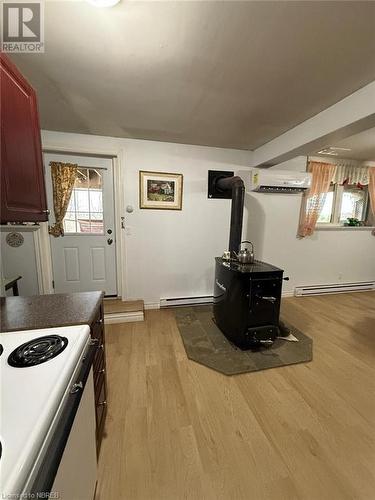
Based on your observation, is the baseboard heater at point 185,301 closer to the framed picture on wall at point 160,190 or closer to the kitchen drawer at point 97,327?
the framed picture on wall at point 160,190

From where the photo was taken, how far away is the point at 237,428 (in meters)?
1.43

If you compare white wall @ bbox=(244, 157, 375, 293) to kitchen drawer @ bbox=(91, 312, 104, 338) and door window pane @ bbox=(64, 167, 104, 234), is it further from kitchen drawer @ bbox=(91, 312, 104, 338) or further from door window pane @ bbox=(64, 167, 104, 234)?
kitchen drawer @ bbox=(91, 312, 104, 338)

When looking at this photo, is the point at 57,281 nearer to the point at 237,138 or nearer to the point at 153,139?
the point at 153,139

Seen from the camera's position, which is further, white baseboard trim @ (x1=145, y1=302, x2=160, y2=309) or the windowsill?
the windowsill

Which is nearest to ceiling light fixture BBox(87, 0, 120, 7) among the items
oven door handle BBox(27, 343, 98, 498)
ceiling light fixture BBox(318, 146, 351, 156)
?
oven door handle BBox(27, 343, 98, 498)

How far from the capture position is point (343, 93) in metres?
1.70

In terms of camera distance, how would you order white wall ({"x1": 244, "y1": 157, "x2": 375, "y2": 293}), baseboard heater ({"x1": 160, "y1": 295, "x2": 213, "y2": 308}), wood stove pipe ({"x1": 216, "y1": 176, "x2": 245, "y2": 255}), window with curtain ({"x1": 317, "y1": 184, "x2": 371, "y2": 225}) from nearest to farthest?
wood stove pipe ({"x1": 216, "y1": 176, "x2": 245, "y2": 255})
baseboard heater ({"x1": 160, "y1": 295, "x2": 213, "y2": 308})
white wall ({"x1": 244, "y1": 157, "x2": 375, "y2": 293})
window with curtain ({"x1": 317, "y1": 184, "x2": 371, "y2": 225})

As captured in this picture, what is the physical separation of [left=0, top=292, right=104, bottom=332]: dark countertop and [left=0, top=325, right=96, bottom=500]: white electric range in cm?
5

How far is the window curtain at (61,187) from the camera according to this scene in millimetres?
2721

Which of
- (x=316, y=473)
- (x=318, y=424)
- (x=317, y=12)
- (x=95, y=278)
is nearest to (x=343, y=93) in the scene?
(x=317, y=12)

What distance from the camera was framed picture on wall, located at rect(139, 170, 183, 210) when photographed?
2.94m

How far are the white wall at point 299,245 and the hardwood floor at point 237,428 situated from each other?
1.56m

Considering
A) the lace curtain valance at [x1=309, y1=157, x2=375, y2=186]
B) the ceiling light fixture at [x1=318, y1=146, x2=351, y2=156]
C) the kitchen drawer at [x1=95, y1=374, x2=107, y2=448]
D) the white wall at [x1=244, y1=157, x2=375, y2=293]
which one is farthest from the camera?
the lace curtain valance at [x1=309, y1=157, x2=375, y2=186]

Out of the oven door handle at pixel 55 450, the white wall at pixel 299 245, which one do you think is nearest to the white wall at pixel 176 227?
the white wall at pixel 299 245
